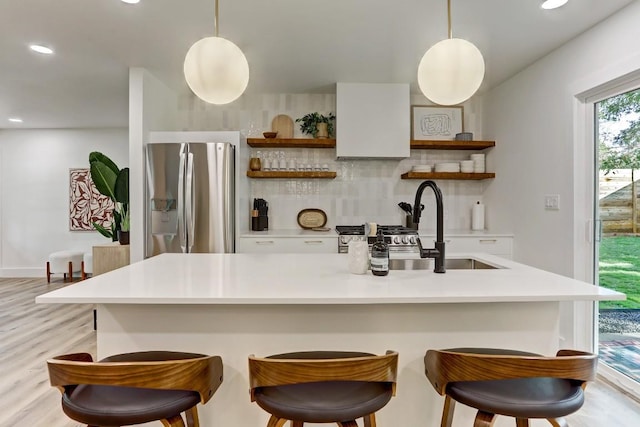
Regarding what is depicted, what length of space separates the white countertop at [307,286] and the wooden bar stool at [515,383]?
240 mm

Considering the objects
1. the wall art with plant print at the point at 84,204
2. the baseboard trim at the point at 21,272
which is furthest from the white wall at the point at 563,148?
the baseboard trim at the point at 21,272

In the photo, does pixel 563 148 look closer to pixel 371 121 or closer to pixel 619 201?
pixel 619 201

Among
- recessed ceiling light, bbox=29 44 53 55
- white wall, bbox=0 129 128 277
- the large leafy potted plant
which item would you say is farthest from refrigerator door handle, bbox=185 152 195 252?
white wall, bbox=0 129 128 277

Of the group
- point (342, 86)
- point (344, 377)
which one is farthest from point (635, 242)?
point (342, 86)

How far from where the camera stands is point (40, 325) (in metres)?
3.86

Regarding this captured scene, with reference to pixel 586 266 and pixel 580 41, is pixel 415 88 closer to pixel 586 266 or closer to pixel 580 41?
pixel 580 41

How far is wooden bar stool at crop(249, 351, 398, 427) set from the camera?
108 centimetres

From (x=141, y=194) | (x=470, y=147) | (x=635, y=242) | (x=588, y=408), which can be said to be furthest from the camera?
(x=470, y=147)

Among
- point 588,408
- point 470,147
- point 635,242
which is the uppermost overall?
point 470,147

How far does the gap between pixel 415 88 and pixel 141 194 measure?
10.3ft

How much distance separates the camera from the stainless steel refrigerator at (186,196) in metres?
3.58

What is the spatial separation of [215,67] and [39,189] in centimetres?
625

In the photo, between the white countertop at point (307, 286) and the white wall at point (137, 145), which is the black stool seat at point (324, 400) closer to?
the white countertop at point (307, 286)

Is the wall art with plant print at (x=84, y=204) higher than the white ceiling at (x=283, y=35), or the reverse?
the white ceiling at (x=283, y=35)
